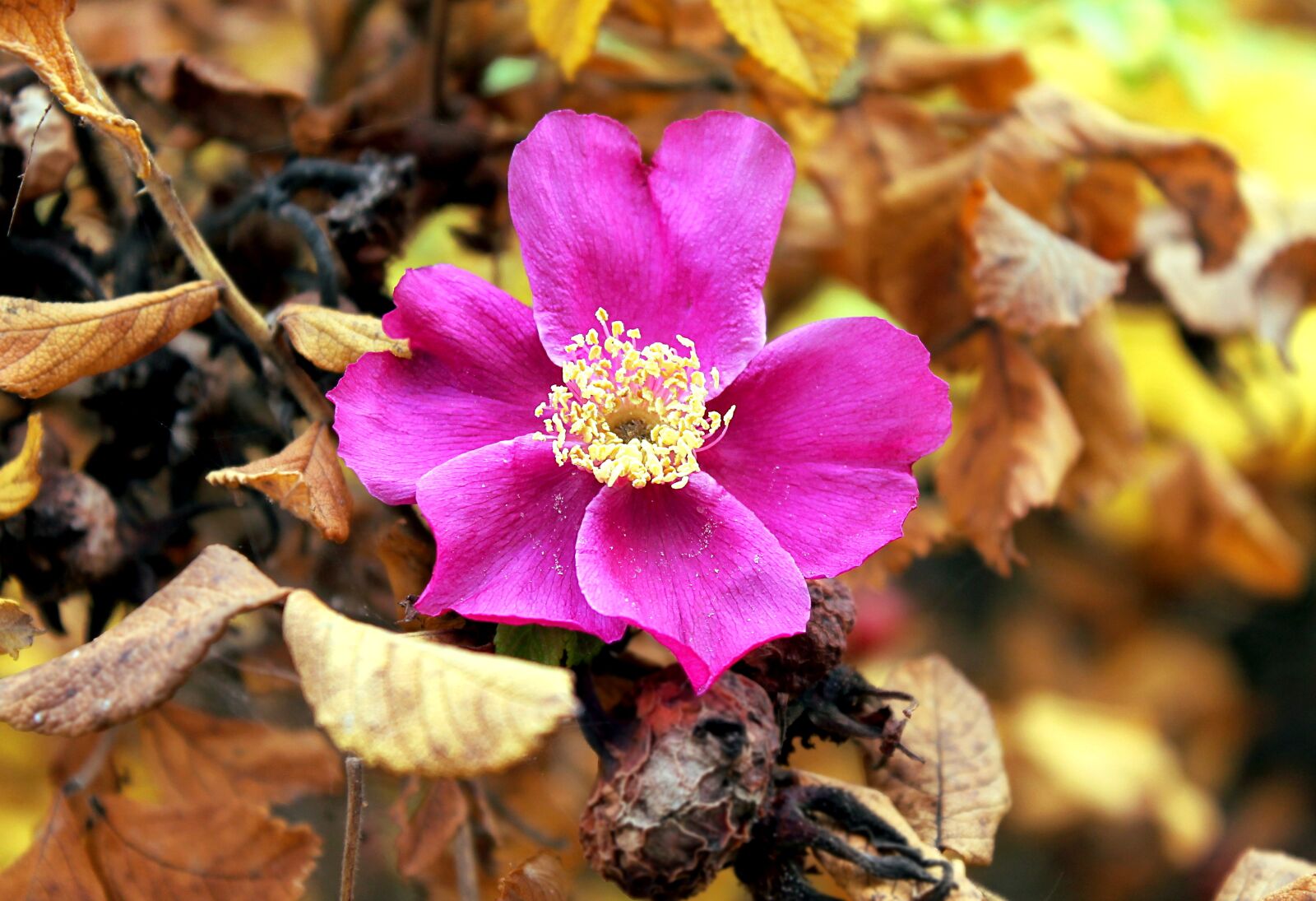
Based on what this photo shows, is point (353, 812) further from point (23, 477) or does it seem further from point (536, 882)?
point (23, 477)

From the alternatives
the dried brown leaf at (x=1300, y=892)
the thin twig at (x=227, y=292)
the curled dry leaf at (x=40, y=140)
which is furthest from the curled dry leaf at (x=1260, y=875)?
the curled dry leaf at (x=40, y=140)

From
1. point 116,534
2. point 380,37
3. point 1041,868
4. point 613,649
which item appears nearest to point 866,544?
point 613,649

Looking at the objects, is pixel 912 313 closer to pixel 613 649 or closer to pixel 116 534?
pixel 613 649

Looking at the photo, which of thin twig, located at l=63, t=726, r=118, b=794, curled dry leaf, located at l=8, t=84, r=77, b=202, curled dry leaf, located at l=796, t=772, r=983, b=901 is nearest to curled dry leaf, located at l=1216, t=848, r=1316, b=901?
curled dry leaf, located at l=796, t=772, r=983, b=901

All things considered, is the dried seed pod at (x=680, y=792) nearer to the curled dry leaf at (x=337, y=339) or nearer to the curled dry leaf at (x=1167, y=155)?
the curled dry leaf at (x=337, y=339)

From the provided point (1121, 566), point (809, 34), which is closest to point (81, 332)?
point (809, 34)

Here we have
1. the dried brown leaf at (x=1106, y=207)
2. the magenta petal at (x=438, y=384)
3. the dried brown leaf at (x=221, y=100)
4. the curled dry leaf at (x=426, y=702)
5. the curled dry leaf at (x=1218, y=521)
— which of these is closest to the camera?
the curled dry leaf at (x=426, y=702)
